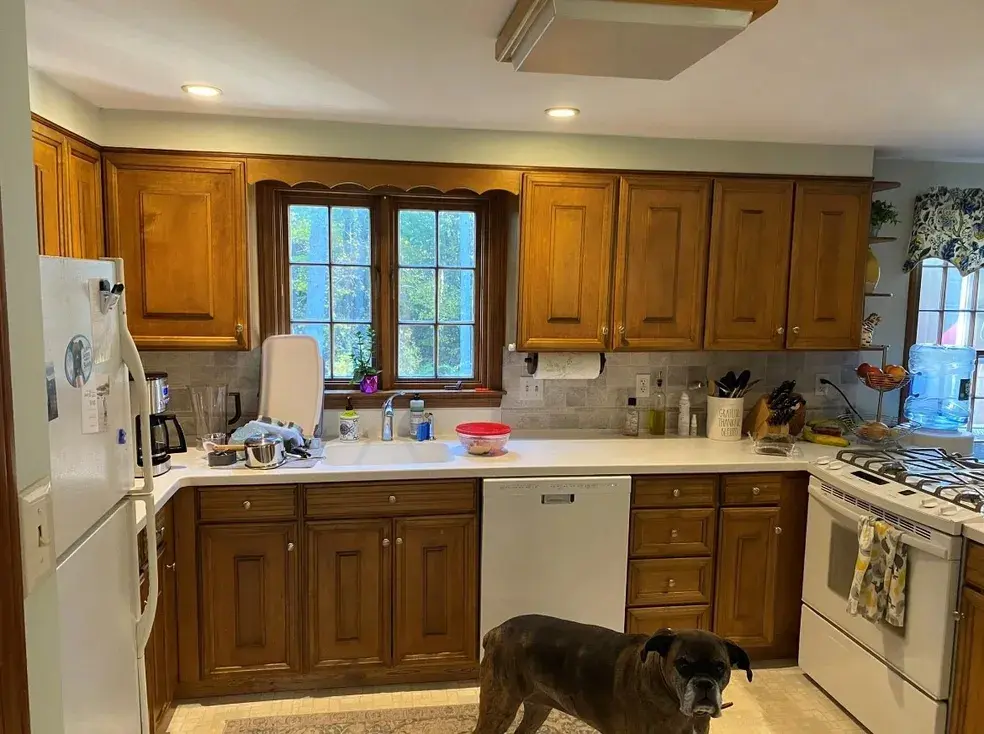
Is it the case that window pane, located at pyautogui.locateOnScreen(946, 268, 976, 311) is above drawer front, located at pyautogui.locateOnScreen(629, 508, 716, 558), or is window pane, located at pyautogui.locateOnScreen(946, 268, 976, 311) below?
above

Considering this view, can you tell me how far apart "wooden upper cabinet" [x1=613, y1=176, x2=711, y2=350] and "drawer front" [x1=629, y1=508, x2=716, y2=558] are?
761 mm

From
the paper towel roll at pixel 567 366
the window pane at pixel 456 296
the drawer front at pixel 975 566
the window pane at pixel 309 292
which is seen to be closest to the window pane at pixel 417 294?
the window pane at pixel 456 296

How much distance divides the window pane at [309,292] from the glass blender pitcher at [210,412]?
0.51 metres

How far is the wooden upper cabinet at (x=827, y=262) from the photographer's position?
326 cm

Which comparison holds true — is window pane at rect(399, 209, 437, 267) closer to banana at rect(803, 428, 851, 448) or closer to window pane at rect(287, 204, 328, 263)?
window pane at rect(287, 204, 328, 263)

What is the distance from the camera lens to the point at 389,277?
3.41 metres

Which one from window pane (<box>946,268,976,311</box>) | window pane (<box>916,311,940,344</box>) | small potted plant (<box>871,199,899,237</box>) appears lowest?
window pane (<box>916,311,940,344</box>)

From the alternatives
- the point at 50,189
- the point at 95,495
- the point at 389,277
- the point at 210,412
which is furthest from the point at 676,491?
the point at 50,189

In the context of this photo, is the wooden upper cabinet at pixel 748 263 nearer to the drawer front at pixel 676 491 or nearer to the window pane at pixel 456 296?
the drawer front at pixel 676 491

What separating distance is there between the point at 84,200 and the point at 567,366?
2091mm

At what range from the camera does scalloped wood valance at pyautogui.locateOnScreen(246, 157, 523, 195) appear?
2.92 metres

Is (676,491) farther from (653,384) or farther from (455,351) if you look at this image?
(455,351)

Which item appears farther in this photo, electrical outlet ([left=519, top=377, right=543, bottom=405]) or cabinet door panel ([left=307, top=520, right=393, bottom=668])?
electrical outlet ([left=519, top=377, right=543, bottom=405])

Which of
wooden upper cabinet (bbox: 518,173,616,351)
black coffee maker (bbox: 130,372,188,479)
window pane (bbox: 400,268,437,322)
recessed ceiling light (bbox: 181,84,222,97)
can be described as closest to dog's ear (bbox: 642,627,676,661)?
wooden upper cabinet (bbox: 518,173,616,351)
